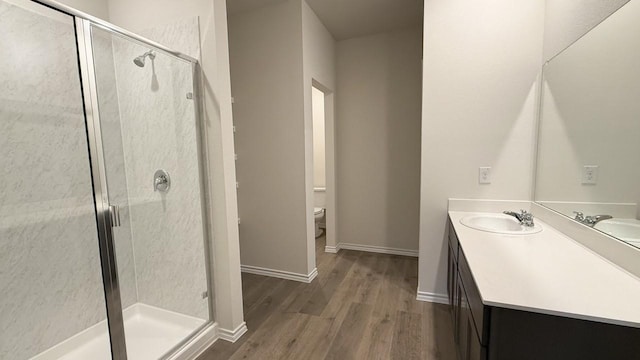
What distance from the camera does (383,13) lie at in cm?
285

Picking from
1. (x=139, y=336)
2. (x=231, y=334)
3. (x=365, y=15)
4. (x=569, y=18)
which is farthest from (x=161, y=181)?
(x=569, y=18)

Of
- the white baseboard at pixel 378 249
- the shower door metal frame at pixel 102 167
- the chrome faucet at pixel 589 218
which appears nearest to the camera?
the chrome faucet at pixel 589 218

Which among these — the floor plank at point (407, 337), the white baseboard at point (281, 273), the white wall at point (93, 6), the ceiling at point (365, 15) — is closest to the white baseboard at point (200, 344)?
the white baseboard at point (281, 273)

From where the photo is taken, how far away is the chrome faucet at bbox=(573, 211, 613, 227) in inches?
50.7

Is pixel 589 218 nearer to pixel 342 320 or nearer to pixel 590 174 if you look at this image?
pixel 590 174

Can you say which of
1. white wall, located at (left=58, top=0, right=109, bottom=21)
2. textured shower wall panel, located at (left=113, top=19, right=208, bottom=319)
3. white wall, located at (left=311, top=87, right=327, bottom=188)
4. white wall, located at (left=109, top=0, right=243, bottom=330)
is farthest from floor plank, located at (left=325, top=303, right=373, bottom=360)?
white wall, located at (left=58, top=0, right=109, bottom=21)

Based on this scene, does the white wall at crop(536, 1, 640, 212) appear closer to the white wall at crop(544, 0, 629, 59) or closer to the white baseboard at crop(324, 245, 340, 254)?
the white wall at crop(544, 0, 629, 59)

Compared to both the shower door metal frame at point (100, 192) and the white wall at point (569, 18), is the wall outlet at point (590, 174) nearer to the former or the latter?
the white wall at point (569, 18)

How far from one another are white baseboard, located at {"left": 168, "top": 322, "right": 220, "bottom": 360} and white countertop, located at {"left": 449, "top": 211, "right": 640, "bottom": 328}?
5.64ft

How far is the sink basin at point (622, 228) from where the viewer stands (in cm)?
108

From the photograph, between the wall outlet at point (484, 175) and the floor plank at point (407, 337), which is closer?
the floor plank at point (407, 337)

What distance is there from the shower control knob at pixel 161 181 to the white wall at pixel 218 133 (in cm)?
39

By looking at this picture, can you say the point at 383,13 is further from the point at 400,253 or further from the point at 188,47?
the point at 400,253

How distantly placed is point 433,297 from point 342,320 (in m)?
0.86
